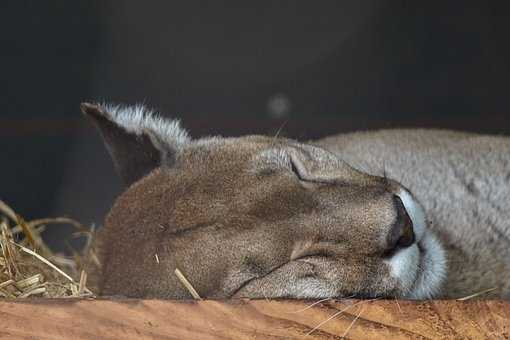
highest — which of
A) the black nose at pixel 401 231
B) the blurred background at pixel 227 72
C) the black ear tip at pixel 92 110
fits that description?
the black ear tip at pixel 92 110

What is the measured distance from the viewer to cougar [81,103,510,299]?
2.66m

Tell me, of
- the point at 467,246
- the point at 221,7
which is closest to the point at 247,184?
the point at 467,246

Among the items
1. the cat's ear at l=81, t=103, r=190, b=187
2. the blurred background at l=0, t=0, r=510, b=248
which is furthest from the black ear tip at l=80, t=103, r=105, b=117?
the blurred background at l=0, t=0, r=510, b=248

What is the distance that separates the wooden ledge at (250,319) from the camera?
2.30 metres

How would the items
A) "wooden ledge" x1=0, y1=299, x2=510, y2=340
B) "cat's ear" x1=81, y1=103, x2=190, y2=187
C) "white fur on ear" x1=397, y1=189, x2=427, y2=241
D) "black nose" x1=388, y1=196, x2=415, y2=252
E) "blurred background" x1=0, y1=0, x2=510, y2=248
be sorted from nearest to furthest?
"wooden ledge" x1=0, y1=299, x2=510, y2=340 < "black nose" x1=388, y1=196, x2=415, y2=252 < "white fur on ear" x1=397, y1=189, x2=427, y2=241 < "cat's ear" x1=81, y1=103, x2=190, y2=187 < "blurred background" x1=0, y1=0, x2=510, y2=248

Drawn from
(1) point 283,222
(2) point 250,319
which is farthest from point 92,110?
(2) point 250,319

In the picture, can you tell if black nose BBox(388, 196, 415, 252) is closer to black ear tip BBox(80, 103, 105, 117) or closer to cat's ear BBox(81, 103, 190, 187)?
cat's ear BBox(81, 103, 190, 187)

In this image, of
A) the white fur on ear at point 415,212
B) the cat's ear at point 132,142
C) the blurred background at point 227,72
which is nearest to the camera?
the white fur on ear at point 415,212

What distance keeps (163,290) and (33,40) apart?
130 inches

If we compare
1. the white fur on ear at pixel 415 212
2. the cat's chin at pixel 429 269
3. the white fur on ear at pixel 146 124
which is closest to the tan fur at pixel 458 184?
the cat's chin at pixel 429 269

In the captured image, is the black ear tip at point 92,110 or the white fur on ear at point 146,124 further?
the white fur on ear at point 146,124

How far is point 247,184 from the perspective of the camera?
293cm

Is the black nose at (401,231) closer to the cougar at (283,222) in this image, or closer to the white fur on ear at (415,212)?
the cougar at (283,222)

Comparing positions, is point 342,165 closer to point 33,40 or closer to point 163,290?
point 163,290
